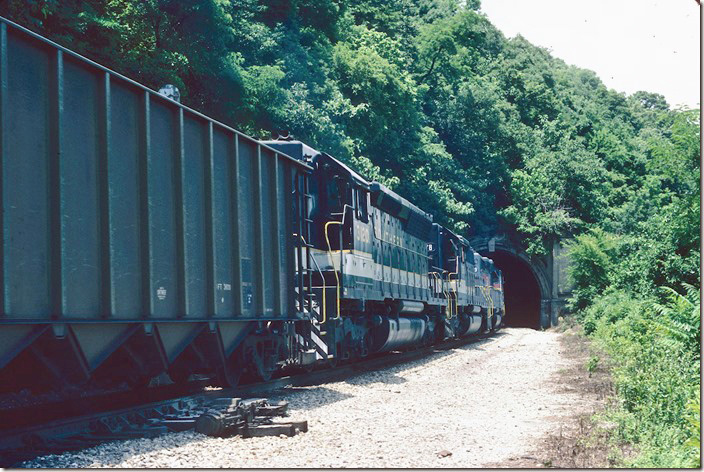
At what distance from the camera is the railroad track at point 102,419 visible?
7.36 metres

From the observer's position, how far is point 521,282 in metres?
68.4

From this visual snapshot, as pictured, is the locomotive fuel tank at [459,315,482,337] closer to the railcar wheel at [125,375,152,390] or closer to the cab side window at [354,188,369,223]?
the cab side window at [354,188,369,223]

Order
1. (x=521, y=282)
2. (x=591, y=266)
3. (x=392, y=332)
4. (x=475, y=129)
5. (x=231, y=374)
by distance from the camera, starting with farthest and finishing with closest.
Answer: (x=521, y=282), (x=475, y=129), (x=591, y=266), (x=392, y=332), (x=231, y=374)

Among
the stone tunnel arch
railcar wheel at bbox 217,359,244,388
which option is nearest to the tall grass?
railcar wheel at bbox 217,359,244,388

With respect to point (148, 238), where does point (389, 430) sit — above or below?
below

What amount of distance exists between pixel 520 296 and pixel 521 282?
1.65 meters

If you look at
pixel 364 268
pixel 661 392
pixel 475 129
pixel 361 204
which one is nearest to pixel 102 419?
pixel 661 392

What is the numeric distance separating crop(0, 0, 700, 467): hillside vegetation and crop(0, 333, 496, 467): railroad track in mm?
5133

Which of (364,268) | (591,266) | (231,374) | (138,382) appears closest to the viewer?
(138,382)

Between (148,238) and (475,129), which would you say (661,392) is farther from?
(475,129)

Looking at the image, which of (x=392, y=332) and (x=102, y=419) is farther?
(x=392, y=332)

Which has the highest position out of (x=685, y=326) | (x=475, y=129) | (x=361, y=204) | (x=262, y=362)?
(x=475, y=129)

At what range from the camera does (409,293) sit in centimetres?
2188

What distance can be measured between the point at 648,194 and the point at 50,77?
4189 cm
